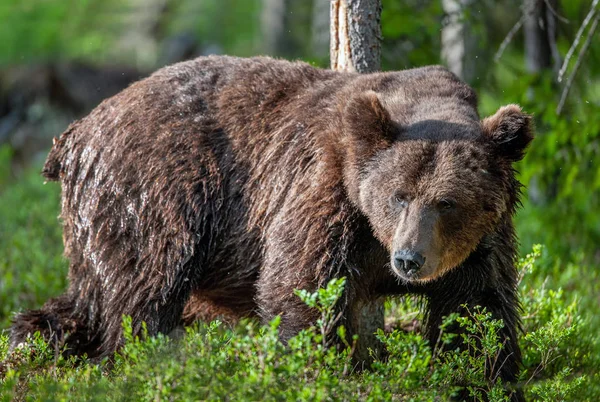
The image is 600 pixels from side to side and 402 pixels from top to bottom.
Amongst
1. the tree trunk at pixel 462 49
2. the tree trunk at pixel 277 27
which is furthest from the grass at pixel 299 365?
the tree trunk at pixel 277 27

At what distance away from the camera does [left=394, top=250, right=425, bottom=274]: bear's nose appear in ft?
16.5

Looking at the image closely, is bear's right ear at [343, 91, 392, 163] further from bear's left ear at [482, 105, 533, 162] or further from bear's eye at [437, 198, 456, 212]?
bear's left ear at [482, 105, 533, 162]

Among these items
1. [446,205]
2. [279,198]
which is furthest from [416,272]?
[279,198]

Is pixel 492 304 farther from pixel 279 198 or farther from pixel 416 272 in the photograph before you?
pixel 279 198

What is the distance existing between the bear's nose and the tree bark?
7.64 feet

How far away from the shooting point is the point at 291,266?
5.58 metres

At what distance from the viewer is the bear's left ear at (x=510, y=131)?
5.32m

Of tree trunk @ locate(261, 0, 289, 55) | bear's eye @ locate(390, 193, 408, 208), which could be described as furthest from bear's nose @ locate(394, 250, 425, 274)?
tree trunk @ locate(261, 0, 289, 55)

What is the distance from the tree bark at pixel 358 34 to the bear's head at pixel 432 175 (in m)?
1.48

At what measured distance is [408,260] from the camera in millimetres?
5031

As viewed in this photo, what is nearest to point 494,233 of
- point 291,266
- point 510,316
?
point 510,316

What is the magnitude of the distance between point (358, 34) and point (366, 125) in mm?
1706

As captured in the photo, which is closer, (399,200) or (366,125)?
(399,200)

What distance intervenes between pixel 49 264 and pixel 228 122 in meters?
4.13
